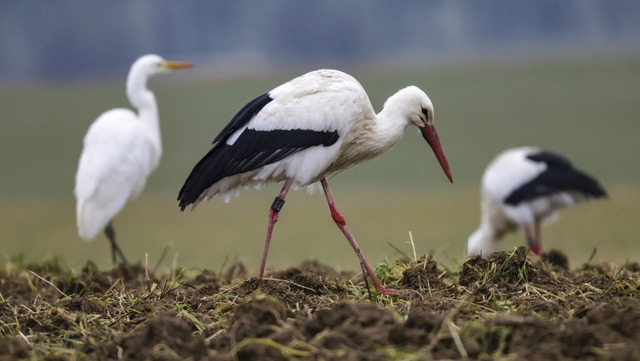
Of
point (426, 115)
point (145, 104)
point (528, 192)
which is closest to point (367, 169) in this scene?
point (528, 192)

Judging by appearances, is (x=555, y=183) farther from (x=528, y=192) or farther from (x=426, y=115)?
(x=426, y=115)

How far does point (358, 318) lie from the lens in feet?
15.8

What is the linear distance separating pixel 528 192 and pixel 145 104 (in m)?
4.55

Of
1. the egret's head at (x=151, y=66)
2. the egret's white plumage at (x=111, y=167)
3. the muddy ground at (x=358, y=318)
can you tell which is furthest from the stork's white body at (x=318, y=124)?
the egret's head at (x=151, y=66)

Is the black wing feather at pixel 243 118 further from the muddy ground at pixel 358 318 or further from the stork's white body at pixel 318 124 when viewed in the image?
the muddy ground at pixel 358 318

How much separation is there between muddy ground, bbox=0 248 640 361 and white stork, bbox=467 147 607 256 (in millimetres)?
5771

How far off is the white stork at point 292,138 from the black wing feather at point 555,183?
6.19 meters

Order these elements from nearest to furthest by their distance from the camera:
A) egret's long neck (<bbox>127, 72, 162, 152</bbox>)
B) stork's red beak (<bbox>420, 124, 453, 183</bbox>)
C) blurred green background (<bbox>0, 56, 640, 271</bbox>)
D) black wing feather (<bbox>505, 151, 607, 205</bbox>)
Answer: stork's red beak (<bbox>420, 124, 453, 183</bbox>)
egret's long neck (<bbox>127, 72, 162, 152</bbox>)
black wing feather (<bbox>505, 151, 607, 205</bbox>)
blurred green background (<bbox>0, 56, 640, 271</bbox>)

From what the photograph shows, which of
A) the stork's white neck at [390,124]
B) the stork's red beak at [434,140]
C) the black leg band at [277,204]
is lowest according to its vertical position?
the black leg band at [277,204]

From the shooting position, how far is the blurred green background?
20.1 metres

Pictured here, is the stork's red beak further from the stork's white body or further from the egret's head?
the egret's head

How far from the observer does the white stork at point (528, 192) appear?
13016mm

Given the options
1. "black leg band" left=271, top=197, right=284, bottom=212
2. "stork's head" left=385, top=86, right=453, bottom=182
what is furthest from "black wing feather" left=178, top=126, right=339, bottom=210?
"stork's head" left=385, top=86, right=453, bottom=182

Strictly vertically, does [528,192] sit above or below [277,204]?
below
